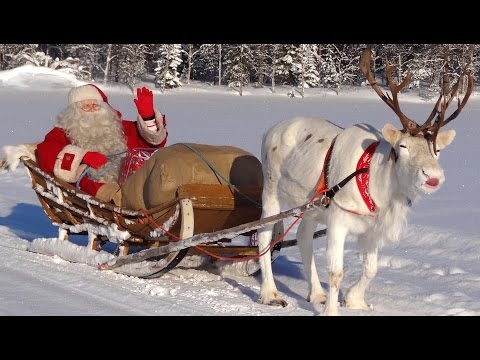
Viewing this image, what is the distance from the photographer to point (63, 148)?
8.52 metres

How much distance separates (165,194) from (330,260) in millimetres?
1808

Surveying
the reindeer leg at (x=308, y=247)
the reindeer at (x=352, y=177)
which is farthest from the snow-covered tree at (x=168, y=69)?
the reindeer at (x=352, y=177)

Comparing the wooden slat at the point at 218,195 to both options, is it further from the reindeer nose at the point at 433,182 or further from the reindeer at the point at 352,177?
the reindeer nose at the point at 433,182

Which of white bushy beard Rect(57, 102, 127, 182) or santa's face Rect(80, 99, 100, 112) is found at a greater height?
santa's face Rect(80, 99, 100, 112)

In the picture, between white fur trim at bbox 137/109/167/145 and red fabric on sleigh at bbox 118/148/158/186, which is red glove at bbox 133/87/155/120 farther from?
red fabric on sleigh at bbox 118/148/158/186

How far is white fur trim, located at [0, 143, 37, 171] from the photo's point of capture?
28.9 ft

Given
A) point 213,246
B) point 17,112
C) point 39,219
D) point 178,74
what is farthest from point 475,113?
point 213,246

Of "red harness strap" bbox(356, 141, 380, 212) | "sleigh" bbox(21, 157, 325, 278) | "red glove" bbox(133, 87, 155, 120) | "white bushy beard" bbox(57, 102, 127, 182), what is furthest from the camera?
"white bushy beard" bbox(57, 102, 127, 182)

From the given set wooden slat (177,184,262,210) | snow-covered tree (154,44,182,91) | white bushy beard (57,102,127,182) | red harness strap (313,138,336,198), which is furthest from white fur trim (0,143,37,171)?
snow-covered tree (154,44,182,91)

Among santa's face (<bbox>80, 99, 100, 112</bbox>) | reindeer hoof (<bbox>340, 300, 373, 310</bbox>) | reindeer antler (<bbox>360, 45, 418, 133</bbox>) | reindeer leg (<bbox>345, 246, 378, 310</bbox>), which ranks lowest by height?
Result: reindeer hoof (<bbox>340, 300, 373, 310</bbox>)

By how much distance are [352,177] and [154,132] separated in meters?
3.29

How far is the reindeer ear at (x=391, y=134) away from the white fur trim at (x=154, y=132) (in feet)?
11.9

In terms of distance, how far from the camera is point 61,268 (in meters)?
7.55

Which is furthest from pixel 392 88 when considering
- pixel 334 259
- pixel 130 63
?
pixel 130 63
